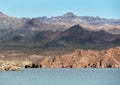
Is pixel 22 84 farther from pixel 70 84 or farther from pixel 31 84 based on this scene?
pixel 70 84

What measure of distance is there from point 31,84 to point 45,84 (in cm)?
290

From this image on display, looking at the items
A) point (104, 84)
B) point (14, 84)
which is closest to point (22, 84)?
point (14, 84)

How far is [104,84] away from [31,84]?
1568 cm

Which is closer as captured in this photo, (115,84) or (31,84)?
(115,84)

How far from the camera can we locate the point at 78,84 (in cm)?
9812

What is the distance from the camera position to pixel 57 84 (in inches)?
3858

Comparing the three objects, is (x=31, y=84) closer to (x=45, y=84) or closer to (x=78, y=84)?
(x=45, y=84)

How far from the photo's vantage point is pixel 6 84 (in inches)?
3875

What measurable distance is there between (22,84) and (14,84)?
1.62m

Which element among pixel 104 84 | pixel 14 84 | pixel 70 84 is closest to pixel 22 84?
pixel 14 84

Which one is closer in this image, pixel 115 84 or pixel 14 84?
pixel 115 84

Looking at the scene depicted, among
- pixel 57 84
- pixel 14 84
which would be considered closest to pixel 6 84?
pixel 14 84

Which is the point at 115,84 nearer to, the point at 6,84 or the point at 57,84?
the point at 57,84

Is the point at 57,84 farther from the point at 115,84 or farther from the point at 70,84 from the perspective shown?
the point at 115,84
